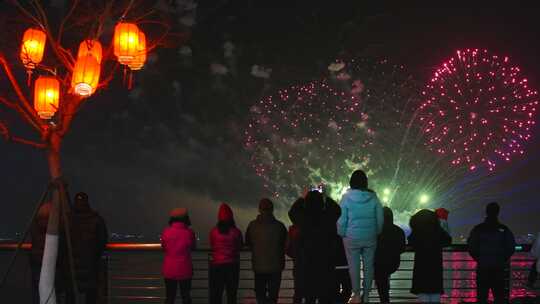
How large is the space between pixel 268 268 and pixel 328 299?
4.04 feet

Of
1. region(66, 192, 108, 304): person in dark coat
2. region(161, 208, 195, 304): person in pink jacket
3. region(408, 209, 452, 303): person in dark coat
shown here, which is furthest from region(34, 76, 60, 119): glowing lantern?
region(408, 209, 452, 303): person in dark coat

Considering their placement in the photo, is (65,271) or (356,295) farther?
(356,295)

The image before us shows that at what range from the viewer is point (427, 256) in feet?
28.7

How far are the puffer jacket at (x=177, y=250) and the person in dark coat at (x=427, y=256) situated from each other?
2.97m

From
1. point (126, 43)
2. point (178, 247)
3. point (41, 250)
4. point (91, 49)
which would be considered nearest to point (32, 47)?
point (91, 49)

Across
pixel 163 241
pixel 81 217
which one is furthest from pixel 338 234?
pixel 81 217

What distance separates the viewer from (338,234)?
858cm

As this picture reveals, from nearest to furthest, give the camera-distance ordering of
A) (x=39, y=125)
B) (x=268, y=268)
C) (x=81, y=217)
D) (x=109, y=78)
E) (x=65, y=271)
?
(x=65, y=271)
(x=81, y=217)
(x=268, y=268)
(x=39, y=125)
(x=109, y=78)

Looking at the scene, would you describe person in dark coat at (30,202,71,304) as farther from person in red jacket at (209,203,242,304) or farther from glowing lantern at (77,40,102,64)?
glowing lantern at (77,40,102,64)

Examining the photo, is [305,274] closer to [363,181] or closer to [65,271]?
[363,181]

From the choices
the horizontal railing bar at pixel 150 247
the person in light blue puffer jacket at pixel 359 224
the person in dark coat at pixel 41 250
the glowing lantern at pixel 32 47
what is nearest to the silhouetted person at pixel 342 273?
the person in light blue puffer jacket at pixel 359 224

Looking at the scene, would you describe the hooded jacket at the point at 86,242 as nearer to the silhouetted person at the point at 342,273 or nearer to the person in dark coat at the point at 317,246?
the person in dark coat at the point at 317,246

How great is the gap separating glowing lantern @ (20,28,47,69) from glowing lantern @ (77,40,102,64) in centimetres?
86

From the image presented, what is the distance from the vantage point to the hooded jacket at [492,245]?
9141 mm
